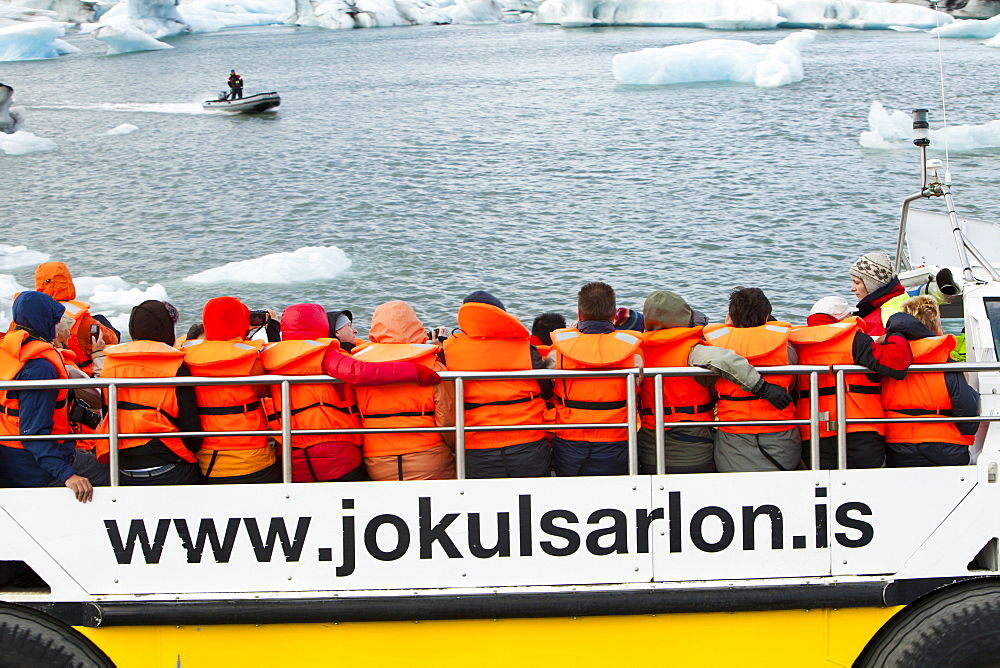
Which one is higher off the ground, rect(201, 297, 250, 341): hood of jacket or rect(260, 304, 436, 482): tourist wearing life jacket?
rect(201, 297, 250, 341): hood of jacket

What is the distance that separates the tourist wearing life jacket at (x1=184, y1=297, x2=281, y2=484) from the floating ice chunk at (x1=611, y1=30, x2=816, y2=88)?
34.7 metres

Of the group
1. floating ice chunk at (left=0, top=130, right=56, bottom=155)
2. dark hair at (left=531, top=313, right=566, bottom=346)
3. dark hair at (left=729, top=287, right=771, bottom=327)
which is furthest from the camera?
floating ice chunk at (left=0, top=130, right=56, bottom=155)

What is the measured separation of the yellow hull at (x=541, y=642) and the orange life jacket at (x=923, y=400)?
26.7 inches

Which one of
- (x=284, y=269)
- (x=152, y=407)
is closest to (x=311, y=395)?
(x=152, y=407)

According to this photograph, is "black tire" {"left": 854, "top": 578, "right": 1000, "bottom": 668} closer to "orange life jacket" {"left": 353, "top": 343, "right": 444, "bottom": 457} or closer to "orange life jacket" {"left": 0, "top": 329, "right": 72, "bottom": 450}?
"orange life jacket" {"left": 353, "top": 343, "right": 444, "bottom": 457}

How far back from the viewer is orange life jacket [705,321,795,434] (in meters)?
3.82

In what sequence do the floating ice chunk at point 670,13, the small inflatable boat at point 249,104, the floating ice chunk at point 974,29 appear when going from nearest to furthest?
the small inflatable boat at point 249,104
the floating ice chunk at point 974,29
the floating ice chunk at point 670,13

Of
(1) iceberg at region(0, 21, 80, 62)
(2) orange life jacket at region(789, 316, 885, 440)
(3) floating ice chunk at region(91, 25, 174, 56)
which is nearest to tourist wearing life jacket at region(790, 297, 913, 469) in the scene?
(2) orange life jacket at region(789, 316, 885, 440)

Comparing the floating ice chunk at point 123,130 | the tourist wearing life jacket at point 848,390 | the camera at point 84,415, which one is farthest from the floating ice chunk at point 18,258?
the tourist wearing life jacket at point 848,390

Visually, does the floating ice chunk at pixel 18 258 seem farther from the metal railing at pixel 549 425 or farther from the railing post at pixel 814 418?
the railing post at pixel 814 418

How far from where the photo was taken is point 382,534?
3764 millimetres

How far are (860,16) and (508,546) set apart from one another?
57.6 metres

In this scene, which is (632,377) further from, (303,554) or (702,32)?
(702,32)

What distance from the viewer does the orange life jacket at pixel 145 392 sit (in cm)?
376
